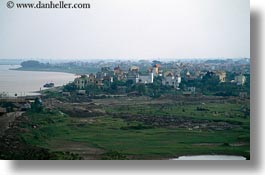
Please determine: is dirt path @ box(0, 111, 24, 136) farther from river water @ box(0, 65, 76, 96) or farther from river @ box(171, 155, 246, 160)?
river @ box(171, 155, 246, 160)

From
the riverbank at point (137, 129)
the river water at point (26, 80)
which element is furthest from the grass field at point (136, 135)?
the river water at point (26, 80)

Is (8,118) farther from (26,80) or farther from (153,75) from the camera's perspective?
(153,75)

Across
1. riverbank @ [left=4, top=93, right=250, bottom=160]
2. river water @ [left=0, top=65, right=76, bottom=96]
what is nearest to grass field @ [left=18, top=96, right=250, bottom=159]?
riverbank @ [left=4, top=93, right=250, bottom=160]

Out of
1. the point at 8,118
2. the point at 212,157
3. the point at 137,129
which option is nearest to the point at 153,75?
the point at 137,129

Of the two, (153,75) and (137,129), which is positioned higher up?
(153,75)

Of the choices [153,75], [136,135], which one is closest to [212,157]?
[136,135]

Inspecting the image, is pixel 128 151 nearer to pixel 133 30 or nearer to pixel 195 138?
pixel 195 138

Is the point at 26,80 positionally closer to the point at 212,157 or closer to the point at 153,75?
the point at 153,75

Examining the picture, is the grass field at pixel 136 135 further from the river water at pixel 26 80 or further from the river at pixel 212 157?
the river water at pixel 26 80

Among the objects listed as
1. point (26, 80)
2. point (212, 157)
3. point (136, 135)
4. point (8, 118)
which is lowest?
point (212, 157)
